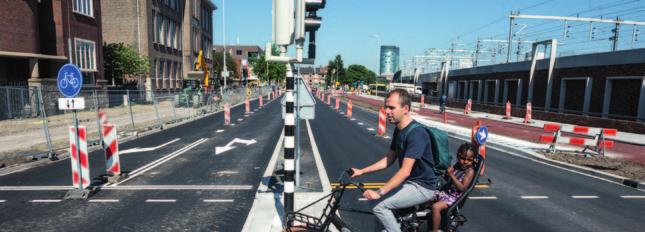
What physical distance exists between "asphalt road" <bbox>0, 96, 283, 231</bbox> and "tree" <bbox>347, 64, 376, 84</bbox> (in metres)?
145

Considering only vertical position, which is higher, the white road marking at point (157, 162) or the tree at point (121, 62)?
the tree at point (121, 62)

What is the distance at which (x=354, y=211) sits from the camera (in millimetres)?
3248

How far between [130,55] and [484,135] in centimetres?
3458

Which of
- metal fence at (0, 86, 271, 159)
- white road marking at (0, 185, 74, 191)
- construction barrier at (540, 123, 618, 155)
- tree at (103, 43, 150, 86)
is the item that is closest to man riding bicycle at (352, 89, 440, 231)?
white road marking at (0, 185, 74, 191)

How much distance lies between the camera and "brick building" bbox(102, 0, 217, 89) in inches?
1485

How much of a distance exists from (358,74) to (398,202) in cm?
15885

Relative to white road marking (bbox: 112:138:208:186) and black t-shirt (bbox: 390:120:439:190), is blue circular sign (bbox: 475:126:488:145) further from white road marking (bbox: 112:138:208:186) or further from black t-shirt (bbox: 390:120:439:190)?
white road marking (bbox: 112:138:208:186)

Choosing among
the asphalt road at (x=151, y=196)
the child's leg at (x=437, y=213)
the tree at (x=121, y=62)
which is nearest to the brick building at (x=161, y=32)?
the tree at (x=121, y=62)

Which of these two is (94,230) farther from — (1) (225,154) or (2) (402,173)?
(1) (225,154)

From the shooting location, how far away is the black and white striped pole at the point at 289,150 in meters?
4.46

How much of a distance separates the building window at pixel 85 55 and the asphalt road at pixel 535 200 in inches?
987

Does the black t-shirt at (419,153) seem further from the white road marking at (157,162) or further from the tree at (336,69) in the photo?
the tree at (336,69)

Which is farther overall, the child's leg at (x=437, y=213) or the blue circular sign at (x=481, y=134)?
the blue circular sign at (x=481, y=134)

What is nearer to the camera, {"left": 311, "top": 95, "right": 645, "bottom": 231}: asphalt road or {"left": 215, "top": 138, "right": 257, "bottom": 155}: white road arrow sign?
{"left": 311, "top": 95, "right": 645, "bottom": 231}: asphalt road
